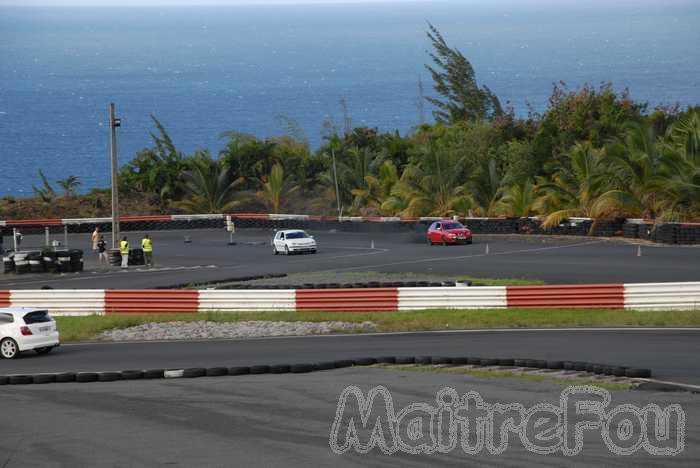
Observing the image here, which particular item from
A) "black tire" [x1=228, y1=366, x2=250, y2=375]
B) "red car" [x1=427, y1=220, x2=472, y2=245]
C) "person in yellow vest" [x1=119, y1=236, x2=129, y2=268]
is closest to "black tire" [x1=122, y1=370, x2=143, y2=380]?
"black tire" [x1=228, y1=366, x2=250, y2=375]

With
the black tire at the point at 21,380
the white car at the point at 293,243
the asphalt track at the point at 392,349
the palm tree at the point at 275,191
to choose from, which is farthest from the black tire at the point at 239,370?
the palm tree at the point at 275,191

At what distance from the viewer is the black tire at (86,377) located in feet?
77.5

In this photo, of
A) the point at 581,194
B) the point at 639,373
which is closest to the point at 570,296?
the point at 639,373

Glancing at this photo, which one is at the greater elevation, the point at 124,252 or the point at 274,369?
the point at 124,252

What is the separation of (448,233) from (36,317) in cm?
2841

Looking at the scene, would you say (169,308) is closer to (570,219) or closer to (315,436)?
(315,436)

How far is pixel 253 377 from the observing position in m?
23.3

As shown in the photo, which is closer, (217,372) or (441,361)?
(217,372)

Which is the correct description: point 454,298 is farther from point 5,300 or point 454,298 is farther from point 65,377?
point 5,300

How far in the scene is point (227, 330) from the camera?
31656mm

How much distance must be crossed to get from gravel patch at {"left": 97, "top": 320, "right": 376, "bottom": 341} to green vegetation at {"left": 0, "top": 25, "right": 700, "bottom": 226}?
23295mm

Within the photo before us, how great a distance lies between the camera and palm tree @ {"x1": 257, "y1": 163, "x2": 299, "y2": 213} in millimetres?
73625

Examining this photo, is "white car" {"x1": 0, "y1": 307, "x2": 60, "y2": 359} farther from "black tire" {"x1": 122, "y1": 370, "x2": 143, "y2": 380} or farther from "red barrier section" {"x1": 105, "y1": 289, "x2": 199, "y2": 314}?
"red barrier section" {"x1": 105, "y1": 289, "x2": 199, "y2": 314}

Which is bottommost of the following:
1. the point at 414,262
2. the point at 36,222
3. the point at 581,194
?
the point at 414,262
